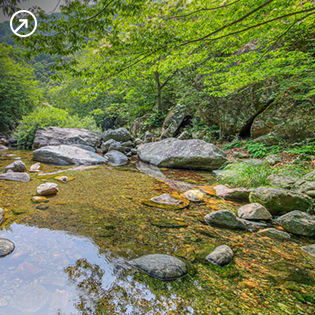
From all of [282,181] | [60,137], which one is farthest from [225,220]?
[60,137]

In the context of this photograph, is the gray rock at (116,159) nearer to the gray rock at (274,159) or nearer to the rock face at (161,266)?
the gray rock at (274,159)

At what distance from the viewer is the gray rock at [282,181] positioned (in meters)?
3.38

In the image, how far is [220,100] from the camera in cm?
797

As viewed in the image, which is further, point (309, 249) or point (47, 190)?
point (47, 190)

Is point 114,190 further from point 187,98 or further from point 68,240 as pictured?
point 187,98

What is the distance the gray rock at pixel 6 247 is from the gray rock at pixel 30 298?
52cm

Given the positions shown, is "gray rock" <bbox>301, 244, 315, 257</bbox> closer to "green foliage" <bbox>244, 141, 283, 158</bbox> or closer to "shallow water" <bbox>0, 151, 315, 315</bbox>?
"shallow water" <bbox>0, 151, 315, 315</bbox>

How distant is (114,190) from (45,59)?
39.0m

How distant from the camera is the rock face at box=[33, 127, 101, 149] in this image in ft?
28.5

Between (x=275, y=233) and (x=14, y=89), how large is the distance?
1837cm

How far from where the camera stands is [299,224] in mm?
2248

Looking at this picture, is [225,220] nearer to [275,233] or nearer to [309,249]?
[275,233]

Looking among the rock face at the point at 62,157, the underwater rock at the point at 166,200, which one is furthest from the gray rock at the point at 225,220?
the rock face at the point at 62,157

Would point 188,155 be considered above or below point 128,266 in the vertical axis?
above
